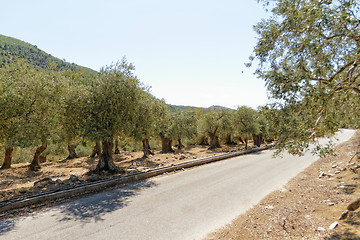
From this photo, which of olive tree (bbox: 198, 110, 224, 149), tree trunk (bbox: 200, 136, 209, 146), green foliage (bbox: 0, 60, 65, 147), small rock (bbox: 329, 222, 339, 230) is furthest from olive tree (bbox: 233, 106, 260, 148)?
small rock (bbox: 329, 222, 339, 230)

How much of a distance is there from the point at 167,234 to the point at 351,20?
29.5 feet

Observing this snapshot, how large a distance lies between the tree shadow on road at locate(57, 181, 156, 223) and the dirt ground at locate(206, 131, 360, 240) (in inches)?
198

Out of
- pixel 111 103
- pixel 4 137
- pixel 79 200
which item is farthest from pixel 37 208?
pixel 111 103

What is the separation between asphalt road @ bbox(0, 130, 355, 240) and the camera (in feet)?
23.5

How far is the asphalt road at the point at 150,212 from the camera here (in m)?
7.17

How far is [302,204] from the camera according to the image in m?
9.53

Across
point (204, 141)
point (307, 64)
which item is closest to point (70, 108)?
point (307, 64)

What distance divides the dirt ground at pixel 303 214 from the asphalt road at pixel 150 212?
0.66m

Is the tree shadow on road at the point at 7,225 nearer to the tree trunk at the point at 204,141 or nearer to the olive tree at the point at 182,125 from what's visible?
the olive tree at the point at 182,125

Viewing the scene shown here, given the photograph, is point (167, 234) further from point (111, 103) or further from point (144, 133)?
point (144, 133)

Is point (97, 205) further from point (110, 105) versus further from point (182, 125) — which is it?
point (182, 125)

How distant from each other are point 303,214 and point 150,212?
656cm

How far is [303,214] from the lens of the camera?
27.1ft

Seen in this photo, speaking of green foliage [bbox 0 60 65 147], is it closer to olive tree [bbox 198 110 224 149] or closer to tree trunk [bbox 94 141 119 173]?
tree trunk [bbox 94 141 119 173]
